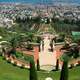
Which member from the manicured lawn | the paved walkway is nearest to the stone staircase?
the paved walkway

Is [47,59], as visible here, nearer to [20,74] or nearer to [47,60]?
[47,60]

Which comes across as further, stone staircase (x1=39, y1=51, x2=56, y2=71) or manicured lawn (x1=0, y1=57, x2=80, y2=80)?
stone staircase (x1=39, y1=51, x2=56, y2=71)

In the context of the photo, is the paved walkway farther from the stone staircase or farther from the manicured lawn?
the manicured lawn

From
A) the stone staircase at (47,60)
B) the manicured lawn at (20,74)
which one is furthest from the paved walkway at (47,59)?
the manicured lawn at (20,74)

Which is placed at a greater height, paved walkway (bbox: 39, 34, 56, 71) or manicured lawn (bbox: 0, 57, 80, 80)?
paved walkway (bbox: 39, 34, 56, 71)

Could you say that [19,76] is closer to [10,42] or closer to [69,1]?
[10,42]

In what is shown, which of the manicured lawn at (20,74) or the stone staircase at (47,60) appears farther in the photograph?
the stone staircase at (47,60)

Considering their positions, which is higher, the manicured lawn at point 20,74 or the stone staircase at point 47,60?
the stone staircase at point 47,60

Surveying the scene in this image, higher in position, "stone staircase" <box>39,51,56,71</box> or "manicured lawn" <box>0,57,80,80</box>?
"stone staircase" <box>39,51,56,71</box>

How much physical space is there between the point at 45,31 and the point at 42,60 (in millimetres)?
2123

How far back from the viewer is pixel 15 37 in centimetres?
2169

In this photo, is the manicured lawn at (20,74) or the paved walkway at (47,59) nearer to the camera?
the manicured lawn at (20,74)

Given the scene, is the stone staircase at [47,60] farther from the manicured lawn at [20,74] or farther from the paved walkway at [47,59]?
the manicured lawn at [20,74]

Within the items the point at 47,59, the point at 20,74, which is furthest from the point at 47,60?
the point at 20,74
